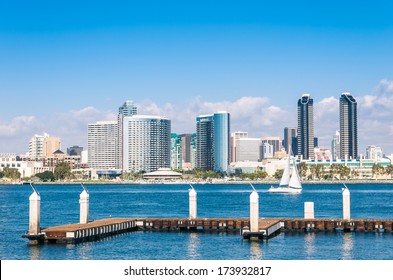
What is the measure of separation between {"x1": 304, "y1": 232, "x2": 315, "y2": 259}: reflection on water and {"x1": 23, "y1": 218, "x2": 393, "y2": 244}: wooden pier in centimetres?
202

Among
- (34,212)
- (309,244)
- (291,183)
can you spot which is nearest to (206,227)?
(309,244)

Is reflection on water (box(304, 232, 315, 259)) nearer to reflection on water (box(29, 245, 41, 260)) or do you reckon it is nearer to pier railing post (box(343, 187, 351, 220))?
pier railing post (box(343, 187, 351, 220))

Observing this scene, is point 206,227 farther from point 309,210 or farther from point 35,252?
point 35,252

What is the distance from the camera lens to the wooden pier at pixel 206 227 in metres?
58.1

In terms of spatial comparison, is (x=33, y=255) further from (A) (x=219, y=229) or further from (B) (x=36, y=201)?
(A) (x=219, y=229)

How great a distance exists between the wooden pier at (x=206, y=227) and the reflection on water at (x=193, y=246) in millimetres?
2803

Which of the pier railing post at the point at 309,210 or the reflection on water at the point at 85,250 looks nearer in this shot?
the reflection on water at the point at 85,250

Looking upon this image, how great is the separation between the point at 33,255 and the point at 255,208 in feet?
54.3

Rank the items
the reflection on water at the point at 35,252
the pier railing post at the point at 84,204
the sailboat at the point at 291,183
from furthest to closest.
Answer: the sailboat at the point at 291,183 → the pier railing post at the point at 84,204 → the reflection on water at the point at 35,252

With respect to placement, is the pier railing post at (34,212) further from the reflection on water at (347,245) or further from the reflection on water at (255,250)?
the reflection on water at (347,245)

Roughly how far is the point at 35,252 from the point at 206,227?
2010 centimetres

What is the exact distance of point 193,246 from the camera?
2327 inches

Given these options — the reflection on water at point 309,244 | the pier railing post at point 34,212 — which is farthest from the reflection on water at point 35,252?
the reflection on water at point 309,244
